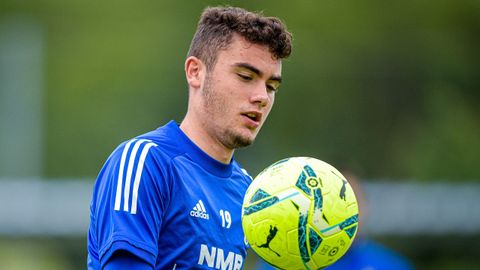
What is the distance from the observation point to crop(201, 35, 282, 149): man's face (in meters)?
5.93

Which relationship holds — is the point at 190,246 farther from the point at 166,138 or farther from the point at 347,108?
the point at 347,108

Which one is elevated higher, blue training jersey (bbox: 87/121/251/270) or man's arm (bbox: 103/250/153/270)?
blue training jersey (bbox: 87/121/251/270)

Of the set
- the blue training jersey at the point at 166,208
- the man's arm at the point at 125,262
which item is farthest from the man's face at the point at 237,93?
the man's arm at the point at 125,262

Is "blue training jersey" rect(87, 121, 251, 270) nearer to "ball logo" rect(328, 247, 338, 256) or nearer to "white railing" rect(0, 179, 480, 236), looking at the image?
"ball logo" rect(328, 247, 338, 256)

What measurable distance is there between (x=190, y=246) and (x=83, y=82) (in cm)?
1925

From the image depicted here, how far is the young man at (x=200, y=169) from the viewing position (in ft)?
17.3

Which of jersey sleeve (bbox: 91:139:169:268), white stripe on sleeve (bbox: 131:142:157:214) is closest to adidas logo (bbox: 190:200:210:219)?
jersey sleeve (bbox: 91:139:169:268)

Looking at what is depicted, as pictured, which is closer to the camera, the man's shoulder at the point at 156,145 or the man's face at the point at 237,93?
the man's shoulder at the point at 156,145

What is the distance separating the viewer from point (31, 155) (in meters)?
21.8

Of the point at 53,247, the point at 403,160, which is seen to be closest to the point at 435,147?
the point at 403,160

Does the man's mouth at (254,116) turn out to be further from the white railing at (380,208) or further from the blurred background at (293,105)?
the white railing at (380,208)

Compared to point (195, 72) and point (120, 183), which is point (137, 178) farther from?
point (195, 72)

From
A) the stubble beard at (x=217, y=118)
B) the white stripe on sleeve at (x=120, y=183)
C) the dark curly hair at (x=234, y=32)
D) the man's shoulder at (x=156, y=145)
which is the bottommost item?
the white stripe on sleeve at (x=120, y=183)

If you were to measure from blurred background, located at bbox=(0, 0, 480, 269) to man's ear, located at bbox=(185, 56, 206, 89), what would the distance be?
11.2 m
